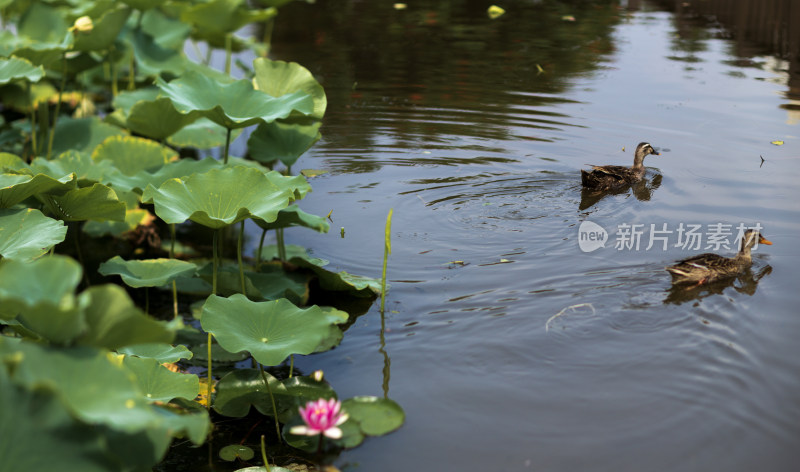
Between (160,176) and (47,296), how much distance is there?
7.29 feet

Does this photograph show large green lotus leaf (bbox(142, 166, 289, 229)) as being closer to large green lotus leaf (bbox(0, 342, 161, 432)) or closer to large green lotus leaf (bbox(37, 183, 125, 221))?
large green lotus leaf (bbox(37, 183, 125, 221))

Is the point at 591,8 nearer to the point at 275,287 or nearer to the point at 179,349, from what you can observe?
the point at 275,287

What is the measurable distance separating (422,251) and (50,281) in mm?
2776

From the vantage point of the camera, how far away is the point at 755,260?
4.00 meters

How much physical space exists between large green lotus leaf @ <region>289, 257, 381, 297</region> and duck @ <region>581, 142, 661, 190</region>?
5.74 ft

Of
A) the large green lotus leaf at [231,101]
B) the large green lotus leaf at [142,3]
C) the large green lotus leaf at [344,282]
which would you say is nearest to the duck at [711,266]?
the large green lotus leaf at [344,282]

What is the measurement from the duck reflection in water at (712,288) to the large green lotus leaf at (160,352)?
2.28 m

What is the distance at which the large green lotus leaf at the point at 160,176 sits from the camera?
3871 millimetres

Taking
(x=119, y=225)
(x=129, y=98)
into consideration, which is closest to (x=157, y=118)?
(x=119, y=225)


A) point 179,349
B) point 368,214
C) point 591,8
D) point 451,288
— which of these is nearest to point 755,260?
point 451,288

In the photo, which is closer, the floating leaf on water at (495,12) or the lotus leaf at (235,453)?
the lotus leaf at (235,453)

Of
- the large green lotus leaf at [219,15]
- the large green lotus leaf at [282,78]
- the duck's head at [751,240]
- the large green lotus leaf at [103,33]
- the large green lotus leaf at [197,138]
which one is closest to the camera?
the duck's head at [751,240]

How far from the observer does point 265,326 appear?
10.1 feet

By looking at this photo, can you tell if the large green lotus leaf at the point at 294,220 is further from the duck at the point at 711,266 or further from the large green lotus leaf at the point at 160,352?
the duck at the point at 711,266
